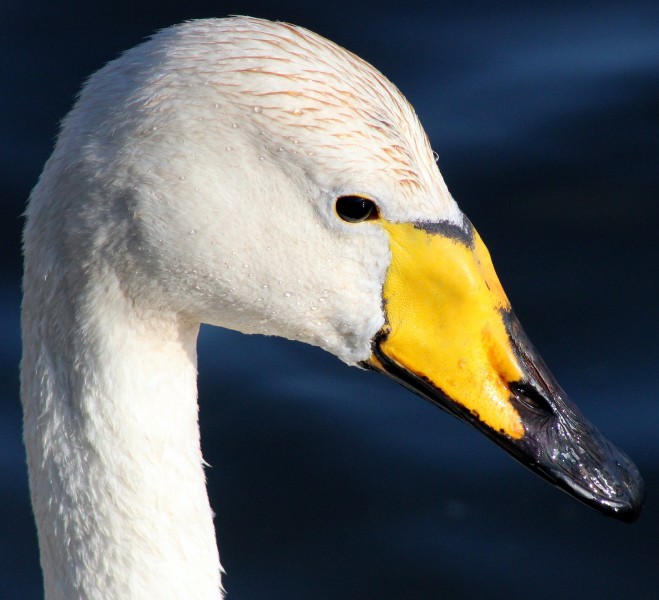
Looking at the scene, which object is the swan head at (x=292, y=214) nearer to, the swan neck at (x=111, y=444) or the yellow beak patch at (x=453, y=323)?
the yellow beak patch at (x=453, y=323)

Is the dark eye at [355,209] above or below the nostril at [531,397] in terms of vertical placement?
above

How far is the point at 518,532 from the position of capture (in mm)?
5438

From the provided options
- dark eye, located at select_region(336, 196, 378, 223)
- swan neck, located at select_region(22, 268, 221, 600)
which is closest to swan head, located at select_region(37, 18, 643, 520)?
dark eye, located at select_region(336, 196, 378, 223)

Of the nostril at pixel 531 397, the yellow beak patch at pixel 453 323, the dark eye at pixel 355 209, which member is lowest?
the nostril at pixel 531 397

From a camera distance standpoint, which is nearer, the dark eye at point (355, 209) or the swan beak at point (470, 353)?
the dark eye at point (355, 209)

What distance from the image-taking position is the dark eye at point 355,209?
3180mm

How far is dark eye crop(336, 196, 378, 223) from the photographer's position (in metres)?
3.18

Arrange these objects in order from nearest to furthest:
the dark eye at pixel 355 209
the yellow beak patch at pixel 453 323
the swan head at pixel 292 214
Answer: the swan head at pixel 292 214, the dark eye at pixel 355 209, the yellow beak patch at pixel 453 323

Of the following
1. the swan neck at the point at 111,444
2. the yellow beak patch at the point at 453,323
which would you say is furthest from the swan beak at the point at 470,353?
the swan neck at the point at 111,444

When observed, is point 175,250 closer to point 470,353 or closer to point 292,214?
point 292,214

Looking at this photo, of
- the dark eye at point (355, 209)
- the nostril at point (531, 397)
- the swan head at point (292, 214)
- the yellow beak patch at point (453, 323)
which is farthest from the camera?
the nostril at point (531, 397)

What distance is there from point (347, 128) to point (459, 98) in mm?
3966

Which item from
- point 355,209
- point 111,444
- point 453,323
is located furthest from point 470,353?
point 111,444

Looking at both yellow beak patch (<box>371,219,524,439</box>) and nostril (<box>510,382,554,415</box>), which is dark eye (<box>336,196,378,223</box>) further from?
nostril (<box>510,382,554,415</box>)
